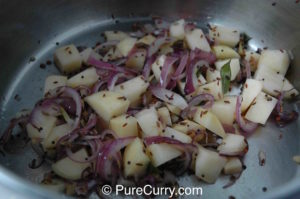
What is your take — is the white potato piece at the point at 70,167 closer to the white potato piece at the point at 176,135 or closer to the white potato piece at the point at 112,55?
the white potato piece at the point at 176,135

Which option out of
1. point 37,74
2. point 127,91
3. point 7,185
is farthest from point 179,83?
point 7,185

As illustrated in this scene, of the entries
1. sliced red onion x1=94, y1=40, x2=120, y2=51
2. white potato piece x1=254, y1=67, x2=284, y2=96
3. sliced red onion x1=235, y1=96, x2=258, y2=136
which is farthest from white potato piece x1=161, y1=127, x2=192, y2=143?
sliced red onion x1=94, y1=40, x2=120, y2=51

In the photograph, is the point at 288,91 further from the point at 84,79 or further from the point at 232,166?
the point at 84,79

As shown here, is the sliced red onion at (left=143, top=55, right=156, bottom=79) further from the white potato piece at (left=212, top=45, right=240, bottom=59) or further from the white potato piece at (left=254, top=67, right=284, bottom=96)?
the white potato piece at (left=254, top=67, right=284, bottom=96)

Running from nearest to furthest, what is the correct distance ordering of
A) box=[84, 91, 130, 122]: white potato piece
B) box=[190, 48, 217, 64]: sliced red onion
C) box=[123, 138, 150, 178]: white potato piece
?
box=[123, 138, 150, 178]: white potato piece < box=[84, 91, 130, 122]: white potato piece < box=[190, 48, 217, 64]: sliced red onion

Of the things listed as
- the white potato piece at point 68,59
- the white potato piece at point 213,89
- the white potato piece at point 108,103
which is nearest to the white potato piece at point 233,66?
the white potato piece at point 213,89
